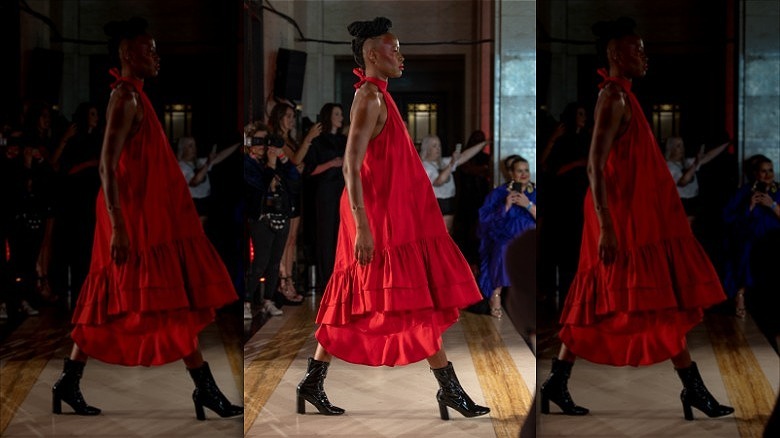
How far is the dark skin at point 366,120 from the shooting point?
421cm

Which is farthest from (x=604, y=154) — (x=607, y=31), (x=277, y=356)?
(x=277, y=356)

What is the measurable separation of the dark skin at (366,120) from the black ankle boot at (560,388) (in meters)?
0.85

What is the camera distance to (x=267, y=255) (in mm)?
5160

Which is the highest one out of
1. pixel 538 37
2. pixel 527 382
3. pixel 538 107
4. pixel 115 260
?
pixel 538 37

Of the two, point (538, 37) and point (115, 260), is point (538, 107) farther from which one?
point (115, 260)

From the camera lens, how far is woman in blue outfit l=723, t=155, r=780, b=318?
379 cm

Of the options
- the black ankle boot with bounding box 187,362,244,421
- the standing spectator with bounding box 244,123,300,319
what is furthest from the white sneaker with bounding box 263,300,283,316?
the black ankle boot with bounding box 187,362,244,421

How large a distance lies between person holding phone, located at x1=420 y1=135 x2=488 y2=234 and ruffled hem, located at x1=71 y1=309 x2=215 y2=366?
1.18 metres

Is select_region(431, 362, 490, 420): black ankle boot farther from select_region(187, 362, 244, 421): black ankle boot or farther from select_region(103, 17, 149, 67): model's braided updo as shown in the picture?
select_region(103, 17, 149, 67): model's braided updo

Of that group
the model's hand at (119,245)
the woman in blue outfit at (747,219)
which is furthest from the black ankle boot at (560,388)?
the model's hand at (119,245)

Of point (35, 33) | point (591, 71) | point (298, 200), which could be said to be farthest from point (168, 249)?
point (591, 71)

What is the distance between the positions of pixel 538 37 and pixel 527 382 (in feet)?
5.54

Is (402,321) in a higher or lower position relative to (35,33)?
lower

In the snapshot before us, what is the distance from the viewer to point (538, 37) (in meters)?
3.75
